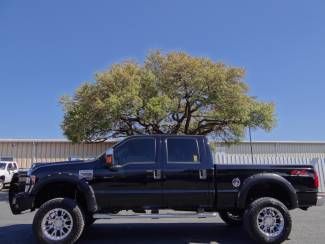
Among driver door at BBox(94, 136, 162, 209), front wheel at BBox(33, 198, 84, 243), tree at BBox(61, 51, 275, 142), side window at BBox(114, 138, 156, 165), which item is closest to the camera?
front wheel at BBox(33, 198, 84, 243)

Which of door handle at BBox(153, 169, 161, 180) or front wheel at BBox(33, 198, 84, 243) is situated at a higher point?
door handle at BBox(153, 169, 161, 180)

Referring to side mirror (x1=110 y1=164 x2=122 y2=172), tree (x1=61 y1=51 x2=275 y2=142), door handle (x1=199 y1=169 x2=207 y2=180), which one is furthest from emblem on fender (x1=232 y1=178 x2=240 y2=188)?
tree (x1=61 y1=51 x2=275 y2=142)

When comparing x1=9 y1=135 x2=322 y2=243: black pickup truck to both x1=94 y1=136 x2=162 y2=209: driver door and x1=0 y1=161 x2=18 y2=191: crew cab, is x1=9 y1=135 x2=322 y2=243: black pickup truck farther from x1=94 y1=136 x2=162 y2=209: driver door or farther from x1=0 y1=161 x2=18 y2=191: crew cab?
x1=0 y1=161 x2=18 y2=191: crew cab

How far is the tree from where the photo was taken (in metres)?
26.8

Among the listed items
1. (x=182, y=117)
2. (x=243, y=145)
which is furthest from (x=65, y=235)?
(x=243, y=145)

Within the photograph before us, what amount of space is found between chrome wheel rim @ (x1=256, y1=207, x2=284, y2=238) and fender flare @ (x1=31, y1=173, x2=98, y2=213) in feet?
10.1

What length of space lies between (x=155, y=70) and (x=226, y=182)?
21.9 meters

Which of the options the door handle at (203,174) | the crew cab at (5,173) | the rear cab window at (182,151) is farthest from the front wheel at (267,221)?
the crew cab at (5,173)

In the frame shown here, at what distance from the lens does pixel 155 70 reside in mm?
29469

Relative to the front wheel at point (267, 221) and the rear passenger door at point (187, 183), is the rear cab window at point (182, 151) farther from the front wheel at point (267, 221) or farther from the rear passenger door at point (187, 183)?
the front wheel at point (267, 221)

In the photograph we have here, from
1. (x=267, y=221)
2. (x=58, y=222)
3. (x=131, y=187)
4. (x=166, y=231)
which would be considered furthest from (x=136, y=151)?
(x=267, y=221)

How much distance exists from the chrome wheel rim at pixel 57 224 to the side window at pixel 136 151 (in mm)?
1403

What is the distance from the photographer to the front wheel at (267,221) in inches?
310

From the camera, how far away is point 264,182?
8.13 metres
